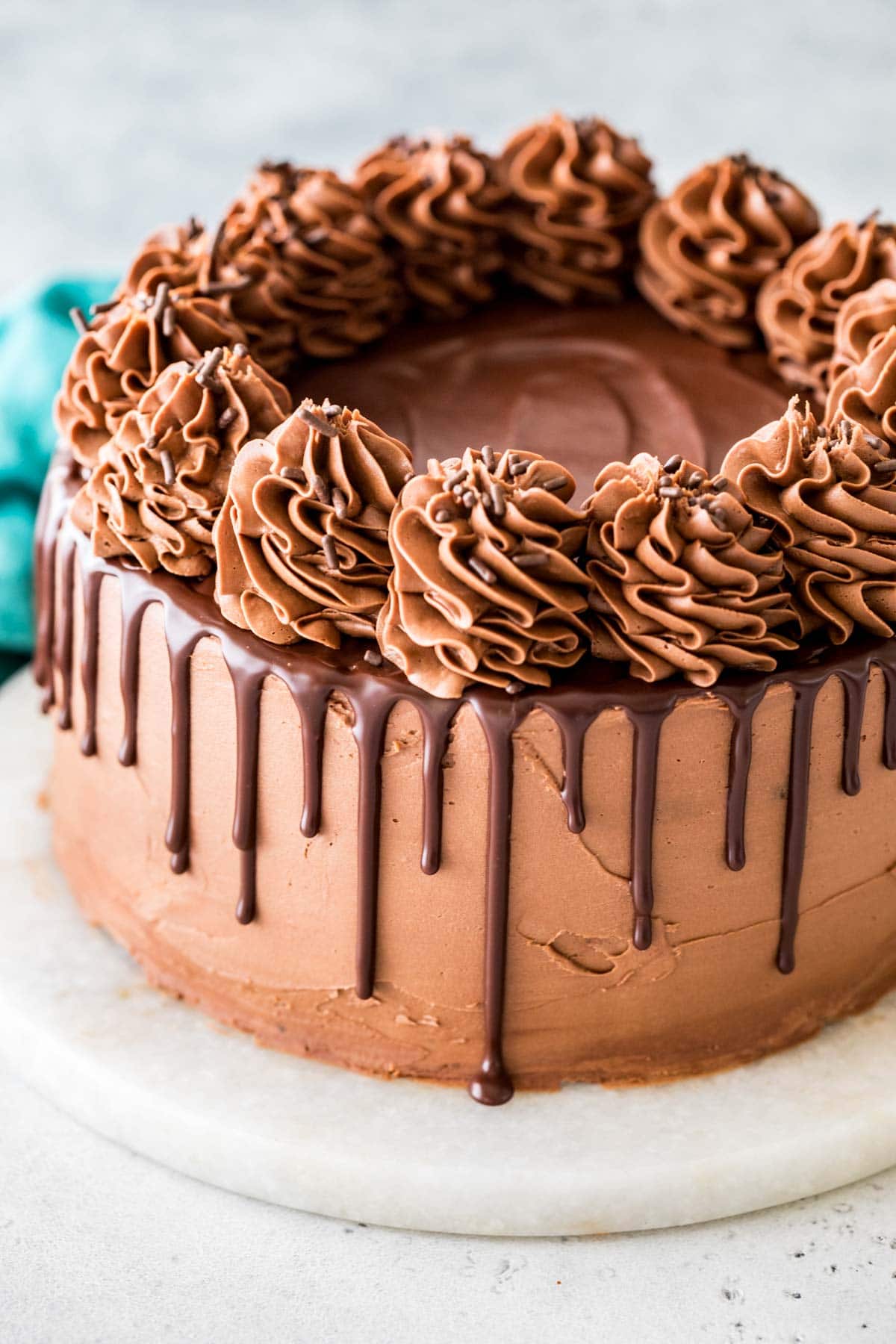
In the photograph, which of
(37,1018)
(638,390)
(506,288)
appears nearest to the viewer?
(37,1018)

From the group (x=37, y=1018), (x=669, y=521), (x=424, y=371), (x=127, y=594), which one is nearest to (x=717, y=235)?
(x=424, y=371)

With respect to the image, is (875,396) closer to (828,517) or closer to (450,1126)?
(828,517)

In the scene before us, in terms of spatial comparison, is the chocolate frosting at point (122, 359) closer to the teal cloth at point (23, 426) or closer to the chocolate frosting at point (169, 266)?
the chocolate frosting at point (169, 266)

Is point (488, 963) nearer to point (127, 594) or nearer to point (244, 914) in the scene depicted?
point (244, 914)

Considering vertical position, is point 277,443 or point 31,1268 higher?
point 277,443

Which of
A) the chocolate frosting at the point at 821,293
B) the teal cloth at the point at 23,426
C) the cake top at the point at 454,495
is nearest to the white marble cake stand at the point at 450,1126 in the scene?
the cake top at the point at 454,495

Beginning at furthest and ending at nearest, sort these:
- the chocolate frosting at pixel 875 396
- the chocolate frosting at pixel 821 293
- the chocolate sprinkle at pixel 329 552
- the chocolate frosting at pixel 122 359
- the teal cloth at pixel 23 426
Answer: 1. the teal cloth at pixel 23 426
2. the chocolate frosting at pixel 821 293
3. the chocolate frosting at pixel 122 359
4. the chocolate frosting at pixel 875 396
5. the chocolate sprinkle at pixel 329 552

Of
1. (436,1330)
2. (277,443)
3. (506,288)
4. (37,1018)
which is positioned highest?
(506,288)
